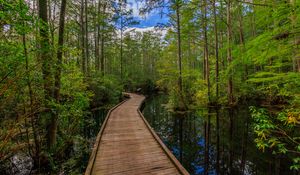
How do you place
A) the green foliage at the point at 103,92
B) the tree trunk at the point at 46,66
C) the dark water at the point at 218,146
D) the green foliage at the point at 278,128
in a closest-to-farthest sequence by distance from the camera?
1. the green foliage at the point at 278,128
2. the tree trunk at the point at 46,66
3. the dark water at the point at 218,146
4. the green foliage at the point at 103,92

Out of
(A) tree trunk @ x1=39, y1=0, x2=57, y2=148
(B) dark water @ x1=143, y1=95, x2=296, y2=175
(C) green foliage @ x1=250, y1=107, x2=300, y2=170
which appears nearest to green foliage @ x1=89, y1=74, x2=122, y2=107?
(B) dark water @ x1=143, y1=95, x2=296, y2=175

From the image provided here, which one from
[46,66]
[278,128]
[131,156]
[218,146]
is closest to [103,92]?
Result: [46,66]

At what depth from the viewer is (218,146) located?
6535 mm

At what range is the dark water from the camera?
197 inches

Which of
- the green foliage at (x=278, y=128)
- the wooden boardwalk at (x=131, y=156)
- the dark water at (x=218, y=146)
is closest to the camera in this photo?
the green foliage at (x=278, y=128)

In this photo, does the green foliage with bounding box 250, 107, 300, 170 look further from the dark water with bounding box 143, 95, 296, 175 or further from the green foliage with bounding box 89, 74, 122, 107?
the green foliage with bounding box 89, 74, 122, 107

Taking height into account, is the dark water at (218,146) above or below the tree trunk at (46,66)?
below

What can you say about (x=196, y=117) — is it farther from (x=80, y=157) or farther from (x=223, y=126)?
(x=80, y=157)

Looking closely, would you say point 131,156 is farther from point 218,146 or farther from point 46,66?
point 218,146

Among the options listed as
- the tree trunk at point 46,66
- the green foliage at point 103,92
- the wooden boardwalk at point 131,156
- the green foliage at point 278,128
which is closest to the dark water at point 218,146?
the green foliage at point 278,128

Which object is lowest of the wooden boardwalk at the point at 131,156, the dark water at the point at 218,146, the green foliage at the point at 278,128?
the dark water at the point at 218,146

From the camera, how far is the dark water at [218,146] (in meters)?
5.01

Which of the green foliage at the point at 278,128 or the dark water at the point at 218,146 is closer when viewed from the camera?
the green foliage at the point at 278,128

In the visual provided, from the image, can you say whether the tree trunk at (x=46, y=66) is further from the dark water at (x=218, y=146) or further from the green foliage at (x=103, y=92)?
A: the green foliage at (x=103, y=92)
